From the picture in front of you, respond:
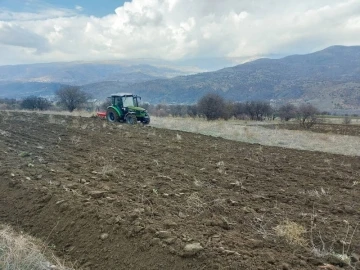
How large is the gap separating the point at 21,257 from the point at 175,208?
265 centimetres

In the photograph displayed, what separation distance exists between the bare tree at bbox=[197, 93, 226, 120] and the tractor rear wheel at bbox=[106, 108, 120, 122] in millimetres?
27372

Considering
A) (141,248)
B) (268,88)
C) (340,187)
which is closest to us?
(141,248)

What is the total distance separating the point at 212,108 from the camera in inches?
2050

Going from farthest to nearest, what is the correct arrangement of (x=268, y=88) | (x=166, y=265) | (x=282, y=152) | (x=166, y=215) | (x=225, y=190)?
(x=268, y=88), (x=282, y=152), (x=225, y=190), (x=166, y=215), (x=166, y=265)

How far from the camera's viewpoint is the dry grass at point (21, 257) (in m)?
4.44

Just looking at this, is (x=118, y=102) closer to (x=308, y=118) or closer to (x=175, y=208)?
(x=175, y=208)

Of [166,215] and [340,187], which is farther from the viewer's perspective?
[340,187]

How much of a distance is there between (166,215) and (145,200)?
87 centimetres

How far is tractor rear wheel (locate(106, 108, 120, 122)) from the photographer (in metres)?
25.4

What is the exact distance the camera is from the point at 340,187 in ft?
29.4

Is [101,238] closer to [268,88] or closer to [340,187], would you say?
[340,187]

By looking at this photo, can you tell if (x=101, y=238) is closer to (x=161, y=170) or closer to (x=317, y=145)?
(x=161, y=170)

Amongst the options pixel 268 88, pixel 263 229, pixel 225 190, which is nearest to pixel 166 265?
pixel 263 229

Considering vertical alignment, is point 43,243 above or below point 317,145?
above
